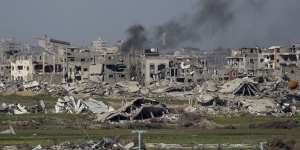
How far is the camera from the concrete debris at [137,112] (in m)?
54.5

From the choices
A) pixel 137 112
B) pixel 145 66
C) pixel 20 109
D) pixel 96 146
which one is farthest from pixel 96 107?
pixel 145 66

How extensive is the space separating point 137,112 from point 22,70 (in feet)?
192

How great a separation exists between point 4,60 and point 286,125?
79335mm

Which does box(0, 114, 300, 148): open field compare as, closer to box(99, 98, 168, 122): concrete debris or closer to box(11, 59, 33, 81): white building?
box(99, 98, 168, 122): concrete debris

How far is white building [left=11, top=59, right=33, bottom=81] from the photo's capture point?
357 feet

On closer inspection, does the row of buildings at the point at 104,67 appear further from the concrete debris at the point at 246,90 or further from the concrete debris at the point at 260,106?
the concrete debris at the point at 260,106

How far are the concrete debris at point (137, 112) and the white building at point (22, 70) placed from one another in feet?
168

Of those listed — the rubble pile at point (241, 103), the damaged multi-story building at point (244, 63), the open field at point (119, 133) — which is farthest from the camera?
the damaged multi-story building at point (244, 63)

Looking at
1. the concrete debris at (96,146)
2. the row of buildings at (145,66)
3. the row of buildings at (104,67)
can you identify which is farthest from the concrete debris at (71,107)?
the row of buildings at (104,67)

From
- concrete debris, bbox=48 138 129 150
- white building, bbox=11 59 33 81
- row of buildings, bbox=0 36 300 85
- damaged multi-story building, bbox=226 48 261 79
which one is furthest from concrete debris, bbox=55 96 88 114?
white building, bbox=11 59 33 81

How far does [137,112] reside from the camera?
5459 cm

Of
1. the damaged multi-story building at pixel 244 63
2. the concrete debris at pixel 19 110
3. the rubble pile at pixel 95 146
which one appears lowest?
the concrete debris at pixel 19 110

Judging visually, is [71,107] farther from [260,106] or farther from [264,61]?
[264,61]

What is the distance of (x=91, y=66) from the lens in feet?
326
